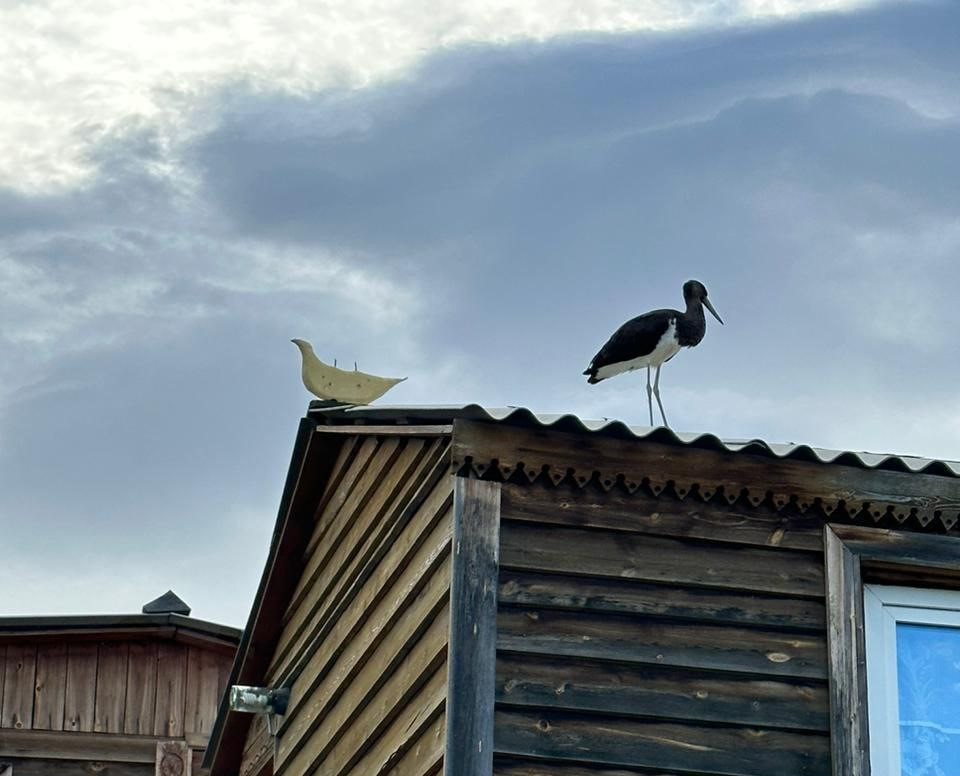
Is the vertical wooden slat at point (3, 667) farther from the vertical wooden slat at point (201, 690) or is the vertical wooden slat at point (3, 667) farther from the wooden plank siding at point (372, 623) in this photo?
the wooden plank siding at point (372, 623)

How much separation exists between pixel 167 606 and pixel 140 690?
0.80m

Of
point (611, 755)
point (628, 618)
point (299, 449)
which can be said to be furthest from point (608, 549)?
point (299, 449)

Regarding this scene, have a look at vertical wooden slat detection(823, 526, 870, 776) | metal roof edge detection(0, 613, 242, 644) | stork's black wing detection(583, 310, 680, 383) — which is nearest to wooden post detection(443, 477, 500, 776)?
vertical wooden slat detection(823, 526, 870, 776)

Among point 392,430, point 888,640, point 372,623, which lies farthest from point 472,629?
point 888,640

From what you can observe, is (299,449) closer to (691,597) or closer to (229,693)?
(229,693)

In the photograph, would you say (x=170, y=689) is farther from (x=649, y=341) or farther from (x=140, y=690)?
(x=649, y=341)

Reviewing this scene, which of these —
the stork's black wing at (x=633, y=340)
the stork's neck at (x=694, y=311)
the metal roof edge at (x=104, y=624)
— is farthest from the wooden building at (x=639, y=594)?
the metal roof edge at (x=104, y=624)

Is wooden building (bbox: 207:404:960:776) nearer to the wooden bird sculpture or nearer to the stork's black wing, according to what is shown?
the wooden bird sculpture

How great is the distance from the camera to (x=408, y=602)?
9.19 metres

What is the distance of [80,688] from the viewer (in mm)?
15945

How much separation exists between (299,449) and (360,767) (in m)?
2.45

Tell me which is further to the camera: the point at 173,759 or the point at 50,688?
the point at 173,759

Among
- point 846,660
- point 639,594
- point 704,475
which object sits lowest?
point 846,660

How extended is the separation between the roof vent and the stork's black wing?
574 cm
